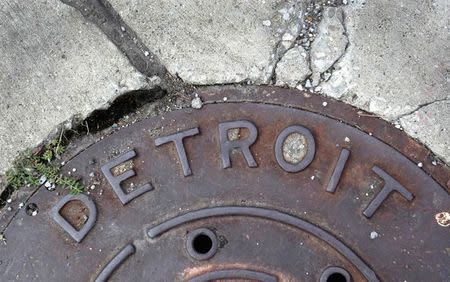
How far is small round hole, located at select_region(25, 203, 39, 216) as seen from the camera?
1.88m

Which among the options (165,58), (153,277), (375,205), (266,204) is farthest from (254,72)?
(153,277)

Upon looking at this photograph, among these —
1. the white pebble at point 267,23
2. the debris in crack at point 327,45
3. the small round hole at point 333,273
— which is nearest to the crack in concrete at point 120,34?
the white pebble at point 267,23

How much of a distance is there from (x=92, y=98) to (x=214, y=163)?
467 mm

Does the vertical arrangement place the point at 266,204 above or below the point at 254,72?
below

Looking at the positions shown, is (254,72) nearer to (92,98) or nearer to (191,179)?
(191,179)

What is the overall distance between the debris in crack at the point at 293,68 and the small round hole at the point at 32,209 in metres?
0.89

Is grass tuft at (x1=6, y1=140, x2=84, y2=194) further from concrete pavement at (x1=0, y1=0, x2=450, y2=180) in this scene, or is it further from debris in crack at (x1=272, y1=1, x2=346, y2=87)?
debris in crack at (x1=272, y1=1, x2=346, y2=87)

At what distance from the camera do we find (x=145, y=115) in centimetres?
194

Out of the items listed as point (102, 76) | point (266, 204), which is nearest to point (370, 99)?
point (266, 204)

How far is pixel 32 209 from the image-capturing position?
6.20ft

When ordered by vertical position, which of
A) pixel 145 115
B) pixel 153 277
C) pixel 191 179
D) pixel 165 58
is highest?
pixel 165 58

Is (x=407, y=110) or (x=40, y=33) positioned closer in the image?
(x=407, y=110)

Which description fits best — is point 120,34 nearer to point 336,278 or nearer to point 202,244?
point 202,244

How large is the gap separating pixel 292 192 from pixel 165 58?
62 centimetres
